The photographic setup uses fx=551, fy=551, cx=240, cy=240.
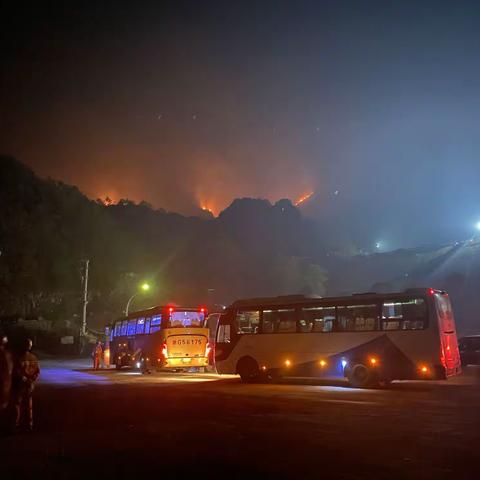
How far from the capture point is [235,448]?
8.53 metres

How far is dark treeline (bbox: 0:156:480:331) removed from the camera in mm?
45344

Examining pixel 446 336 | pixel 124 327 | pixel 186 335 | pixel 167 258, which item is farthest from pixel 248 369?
pixel 167 258

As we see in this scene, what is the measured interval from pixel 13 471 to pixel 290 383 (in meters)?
15.4

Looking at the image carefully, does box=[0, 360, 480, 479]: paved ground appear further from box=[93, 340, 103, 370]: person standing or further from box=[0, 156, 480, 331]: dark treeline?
box=[0, 156, 480, 331]: dark treeline

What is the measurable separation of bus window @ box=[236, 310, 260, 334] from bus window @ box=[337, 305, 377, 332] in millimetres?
3671

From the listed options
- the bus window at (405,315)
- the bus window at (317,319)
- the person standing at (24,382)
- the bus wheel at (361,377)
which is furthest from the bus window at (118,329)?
the person standing at (24,382)

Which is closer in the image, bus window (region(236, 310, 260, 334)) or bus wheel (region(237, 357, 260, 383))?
bus wheel (region(237, 357, 260, 383))

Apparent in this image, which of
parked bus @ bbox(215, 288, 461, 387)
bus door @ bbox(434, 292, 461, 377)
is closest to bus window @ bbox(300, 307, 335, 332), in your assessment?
parked bus @ bbox(215, 288, 461, 387)

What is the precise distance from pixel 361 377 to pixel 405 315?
2.63m

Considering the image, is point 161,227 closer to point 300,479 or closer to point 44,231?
point 44,231

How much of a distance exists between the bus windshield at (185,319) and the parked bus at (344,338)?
3806mm

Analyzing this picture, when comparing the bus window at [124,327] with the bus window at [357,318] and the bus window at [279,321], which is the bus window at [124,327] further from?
the bus window at [357,318]

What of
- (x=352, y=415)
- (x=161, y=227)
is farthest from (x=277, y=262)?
(x=352, y=415)

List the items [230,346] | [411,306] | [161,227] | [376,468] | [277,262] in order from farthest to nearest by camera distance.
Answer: [277,262] < [161,227] < [230,346] < [411,306] < [376,468]
